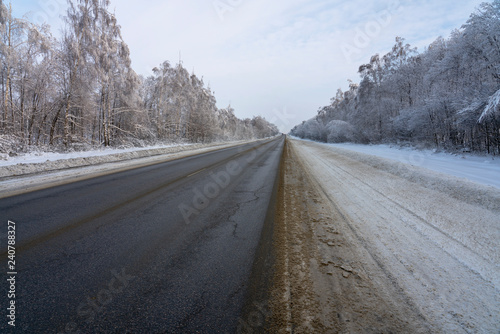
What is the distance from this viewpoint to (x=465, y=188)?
5516 millimetres

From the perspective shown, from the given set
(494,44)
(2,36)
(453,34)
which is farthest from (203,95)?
(494,44)

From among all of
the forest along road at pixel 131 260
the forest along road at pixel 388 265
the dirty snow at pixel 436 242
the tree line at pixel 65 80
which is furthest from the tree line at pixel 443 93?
the tree line at pixel 65 80

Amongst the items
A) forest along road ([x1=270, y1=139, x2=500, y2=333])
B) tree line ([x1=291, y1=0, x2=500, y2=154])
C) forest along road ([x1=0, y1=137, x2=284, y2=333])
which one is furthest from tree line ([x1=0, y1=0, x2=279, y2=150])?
tree line ([x1=291, y1=0, x2=500, y2=154])

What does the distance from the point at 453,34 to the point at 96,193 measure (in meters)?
25.8

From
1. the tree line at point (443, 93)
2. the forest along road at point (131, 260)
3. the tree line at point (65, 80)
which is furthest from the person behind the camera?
the tree line at point (65, 80)

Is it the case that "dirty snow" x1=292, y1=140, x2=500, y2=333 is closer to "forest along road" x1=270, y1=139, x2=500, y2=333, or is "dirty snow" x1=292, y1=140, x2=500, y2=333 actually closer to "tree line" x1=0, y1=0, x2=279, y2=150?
"forest along road" x1=270, y1=139, x2=500, y2=333

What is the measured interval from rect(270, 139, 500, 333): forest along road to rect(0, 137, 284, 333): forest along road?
1.79ft

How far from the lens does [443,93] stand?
15.1 metres

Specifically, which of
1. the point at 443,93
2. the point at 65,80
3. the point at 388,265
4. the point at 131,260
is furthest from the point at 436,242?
the point at 65,80

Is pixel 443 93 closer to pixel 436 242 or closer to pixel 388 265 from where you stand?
pixel 436 242

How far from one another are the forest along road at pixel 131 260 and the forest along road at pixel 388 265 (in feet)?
1.79

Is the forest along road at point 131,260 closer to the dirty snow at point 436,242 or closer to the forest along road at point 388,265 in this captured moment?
the forest along road at point 388,265

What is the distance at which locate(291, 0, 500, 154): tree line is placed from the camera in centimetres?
1102

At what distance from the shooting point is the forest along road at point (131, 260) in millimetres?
1668
